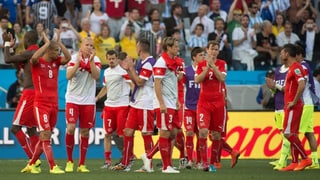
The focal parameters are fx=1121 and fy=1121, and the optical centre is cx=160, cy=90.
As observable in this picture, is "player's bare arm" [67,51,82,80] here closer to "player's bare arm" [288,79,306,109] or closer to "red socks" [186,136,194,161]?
"red socks" [186,136,194,161]

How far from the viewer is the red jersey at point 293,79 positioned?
21.5 metres

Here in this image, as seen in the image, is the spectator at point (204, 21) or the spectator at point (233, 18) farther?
the spectator at point (233, 18)

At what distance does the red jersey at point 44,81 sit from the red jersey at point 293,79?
4.55m

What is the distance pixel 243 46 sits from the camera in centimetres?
3197

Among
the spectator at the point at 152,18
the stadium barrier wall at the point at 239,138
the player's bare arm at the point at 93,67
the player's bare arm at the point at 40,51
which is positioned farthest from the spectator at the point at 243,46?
the player's bare arm at the point at 40,51

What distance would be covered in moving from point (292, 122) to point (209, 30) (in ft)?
35.7

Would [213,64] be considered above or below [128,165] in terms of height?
above

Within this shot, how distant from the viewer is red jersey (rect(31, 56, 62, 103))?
20.6 m

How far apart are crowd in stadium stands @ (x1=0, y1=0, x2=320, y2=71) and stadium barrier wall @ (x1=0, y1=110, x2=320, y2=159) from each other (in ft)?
10.9

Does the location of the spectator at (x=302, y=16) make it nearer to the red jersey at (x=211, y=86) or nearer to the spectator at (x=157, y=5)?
the spectator at (x=157, y=5)

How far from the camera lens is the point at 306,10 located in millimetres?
33344

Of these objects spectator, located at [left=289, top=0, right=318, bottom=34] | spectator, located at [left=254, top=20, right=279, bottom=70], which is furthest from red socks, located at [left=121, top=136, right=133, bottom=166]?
spectator, located at [left=289, top=0, right=318, bottom=34]

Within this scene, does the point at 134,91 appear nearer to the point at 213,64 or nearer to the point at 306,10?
the point at 213,64

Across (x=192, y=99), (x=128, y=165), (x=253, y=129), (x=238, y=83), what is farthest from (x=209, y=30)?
(x=128, y=165)
